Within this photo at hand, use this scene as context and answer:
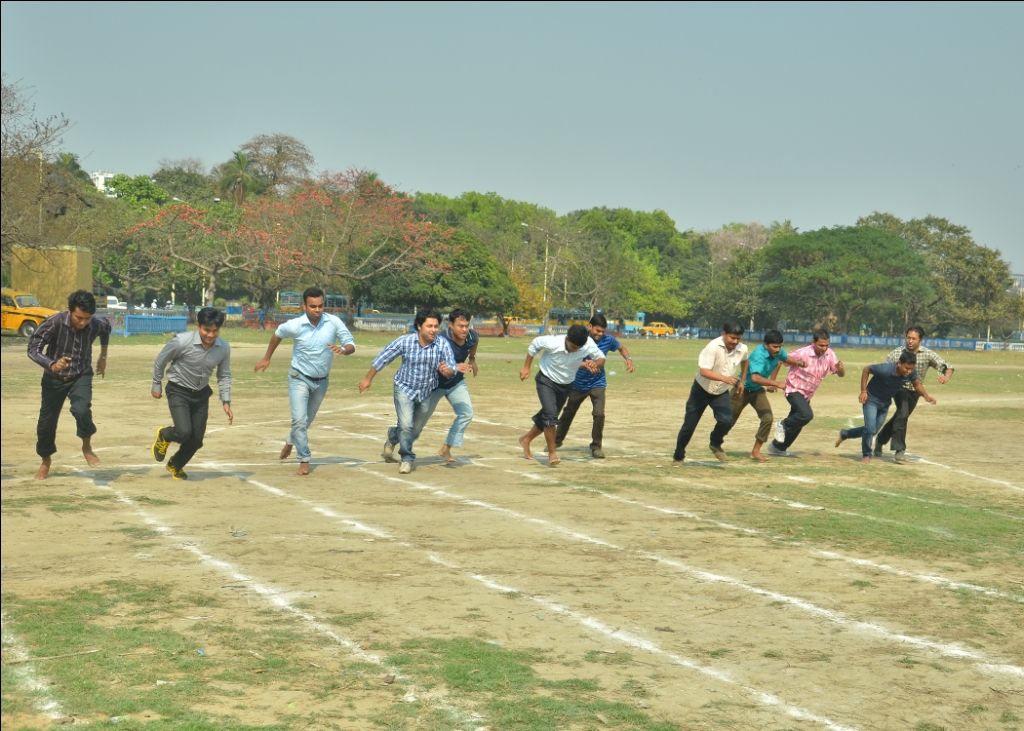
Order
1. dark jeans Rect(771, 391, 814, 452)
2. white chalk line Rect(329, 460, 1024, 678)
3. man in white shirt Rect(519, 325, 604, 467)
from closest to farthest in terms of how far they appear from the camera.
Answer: white chalk line Rect(329, 460, 1024, 678)
man in white shirt Rect(519, 325, 604, 467)
dark jeans Rect(771, 391, 814, 452)

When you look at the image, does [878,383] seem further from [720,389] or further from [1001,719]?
[1001,719]

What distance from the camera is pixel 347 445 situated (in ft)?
51.8

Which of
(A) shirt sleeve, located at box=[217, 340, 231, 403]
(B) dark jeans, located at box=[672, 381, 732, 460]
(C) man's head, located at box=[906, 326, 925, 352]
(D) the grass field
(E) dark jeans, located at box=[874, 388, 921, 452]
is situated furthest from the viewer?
(E) dark jeans, located at box=[874, 388, 921, 452]

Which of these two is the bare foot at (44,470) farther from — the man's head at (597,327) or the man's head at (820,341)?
the man's head at (820,341)

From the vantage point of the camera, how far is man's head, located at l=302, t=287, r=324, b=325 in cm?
1257

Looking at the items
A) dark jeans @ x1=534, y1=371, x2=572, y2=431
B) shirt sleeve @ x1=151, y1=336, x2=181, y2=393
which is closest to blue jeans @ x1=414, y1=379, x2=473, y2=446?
dark jeans @ x1=534, y1=371, x2=572, y2=431

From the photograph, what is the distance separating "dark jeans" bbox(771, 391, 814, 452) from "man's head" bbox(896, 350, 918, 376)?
119 centimetres

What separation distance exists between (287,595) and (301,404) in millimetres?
5404

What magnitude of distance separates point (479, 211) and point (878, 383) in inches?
4406

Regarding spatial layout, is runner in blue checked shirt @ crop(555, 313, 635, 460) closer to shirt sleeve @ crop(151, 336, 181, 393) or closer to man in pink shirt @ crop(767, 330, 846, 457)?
man in pink shirt @ crop(767, 330, 846, 457)

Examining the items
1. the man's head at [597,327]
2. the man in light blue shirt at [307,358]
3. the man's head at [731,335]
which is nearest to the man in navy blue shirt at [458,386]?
the man in light blue shirt at [307,358]

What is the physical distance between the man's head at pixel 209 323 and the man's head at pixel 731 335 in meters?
5.44

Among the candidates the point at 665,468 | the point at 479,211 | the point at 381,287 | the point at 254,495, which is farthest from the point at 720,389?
the point at 479,211

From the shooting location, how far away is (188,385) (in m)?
11.9
